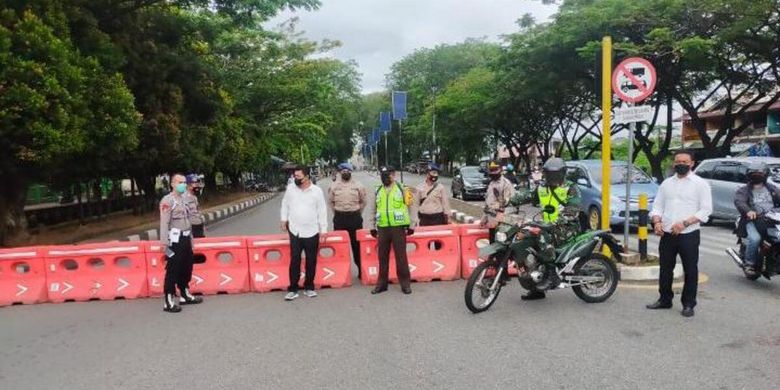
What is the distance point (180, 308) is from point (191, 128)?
44.9ft

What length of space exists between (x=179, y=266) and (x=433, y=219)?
3720 millimetres

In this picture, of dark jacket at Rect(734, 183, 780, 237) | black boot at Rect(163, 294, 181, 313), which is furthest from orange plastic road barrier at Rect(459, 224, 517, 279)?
black boot at Rect(163, 294, 181, 313)

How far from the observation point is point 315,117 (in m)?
43.3

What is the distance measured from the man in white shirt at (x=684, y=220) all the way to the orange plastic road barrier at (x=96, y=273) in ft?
20.6

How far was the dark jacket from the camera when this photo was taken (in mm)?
7523

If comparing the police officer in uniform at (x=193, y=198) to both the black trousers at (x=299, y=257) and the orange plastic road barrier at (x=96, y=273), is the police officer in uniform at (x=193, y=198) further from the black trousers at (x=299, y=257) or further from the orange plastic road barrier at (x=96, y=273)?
the black trousers at (x=299, y=257)

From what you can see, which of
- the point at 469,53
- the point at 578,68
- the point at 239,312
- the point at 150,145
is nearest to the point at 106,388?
the point at 239,312

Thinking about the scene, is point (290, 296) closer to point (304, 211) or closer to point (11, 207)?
point (304, 211)

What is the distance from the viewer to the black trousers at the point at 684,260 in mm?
6277

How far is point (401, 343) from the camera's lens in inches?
220

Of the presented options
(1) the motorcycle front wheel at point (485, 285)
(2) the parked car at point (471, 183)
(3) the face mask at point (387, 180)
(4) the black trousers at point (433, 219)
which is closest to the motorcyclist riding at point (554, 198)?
(1) the motorcycle front wheel at point (485, 285)

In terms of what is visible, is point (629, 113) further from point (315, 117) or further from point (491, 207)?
point (315, 117)

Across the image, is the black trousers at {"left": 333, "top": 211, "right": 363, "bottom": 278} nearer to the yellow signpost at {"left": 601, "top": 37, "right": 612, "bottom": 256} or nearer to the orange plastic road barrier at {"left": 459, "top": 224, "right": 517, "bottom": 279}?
the orange plastic road barrier at {"left": 459, "top": 224, "right": 517, "bottom": 279}

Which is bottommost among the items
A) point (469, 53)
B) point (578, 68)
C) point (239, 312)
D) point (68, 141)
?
point (239, 312)
